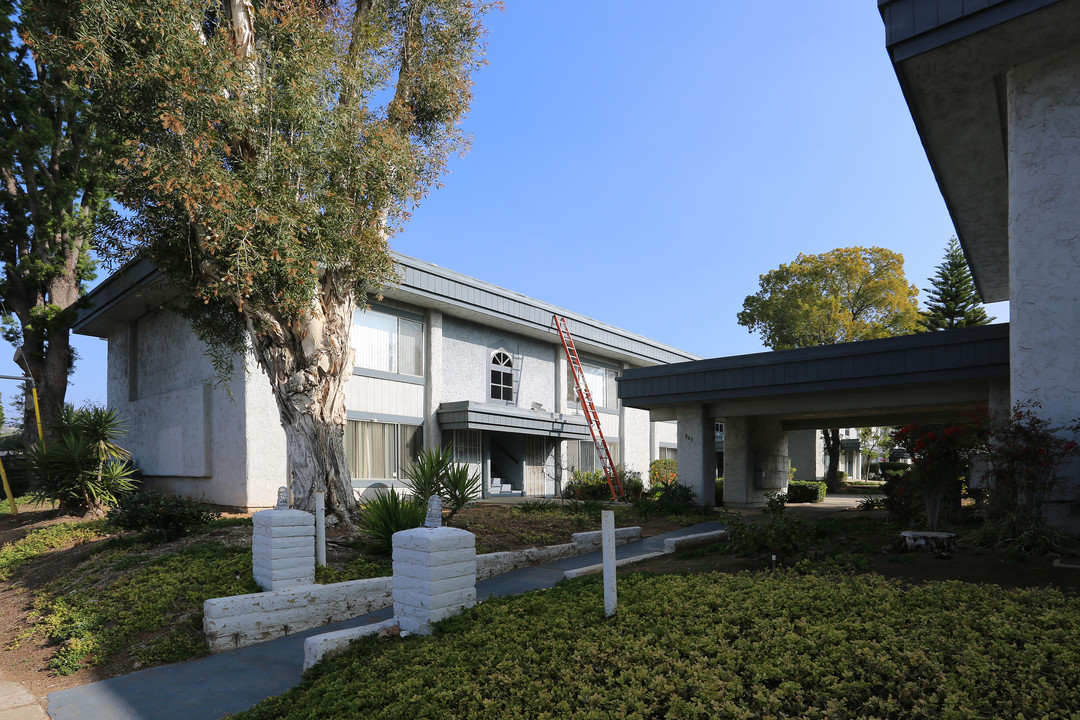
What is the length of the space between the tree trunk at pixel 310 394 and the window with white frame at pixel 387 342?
6.64 meters

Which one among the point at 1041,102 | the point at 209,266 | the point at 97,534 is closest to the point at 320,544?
the point at 209,266

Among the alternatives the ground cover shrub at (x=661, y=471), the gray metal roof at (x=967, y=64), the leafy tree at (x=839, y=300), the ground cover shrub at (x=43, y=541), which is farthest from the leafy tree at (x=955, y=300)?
the ground cover shrub at (x=43, y=541)

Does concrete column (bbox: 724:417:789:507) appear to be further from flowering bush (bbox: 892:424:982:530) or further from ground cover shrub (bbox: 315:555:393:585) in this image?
ground cover shrub (bbox: 315:555:393:585)

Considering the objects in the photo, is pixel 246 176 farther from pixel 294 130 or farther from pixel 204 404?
pixel 204 404

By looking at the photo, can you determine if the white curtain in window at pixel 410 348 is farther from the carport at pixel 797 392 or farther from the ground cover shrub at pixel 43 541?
the ground cover shrub at pixel 43 541

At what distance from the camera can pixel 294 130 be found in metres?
10.9

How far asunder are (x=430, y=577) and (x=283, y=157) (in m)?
7.23

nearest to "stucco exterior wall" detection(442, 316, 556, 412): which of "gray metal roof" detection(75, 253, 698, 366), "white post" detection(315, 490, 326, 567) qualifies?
"gray metal roof" detection(75, 253, 698, 366)

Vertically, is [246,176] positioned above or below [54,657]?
above

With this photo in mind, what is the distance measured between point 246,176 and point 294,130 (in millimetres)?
1115

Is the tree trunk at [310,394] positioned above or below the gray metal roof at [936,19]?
below

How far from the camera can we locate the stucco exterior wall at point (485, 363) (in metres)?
22.1

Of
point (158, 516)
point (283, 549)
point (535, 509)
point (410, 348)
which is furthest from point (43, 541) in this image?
point (410, 348)

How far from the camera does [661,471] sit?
1211 inches
